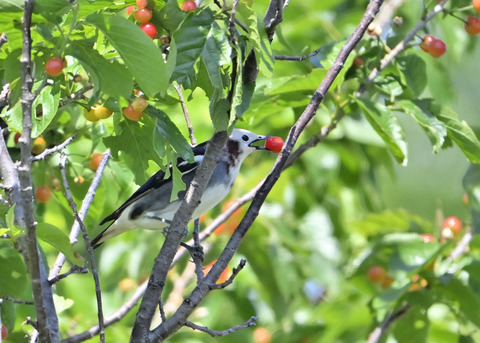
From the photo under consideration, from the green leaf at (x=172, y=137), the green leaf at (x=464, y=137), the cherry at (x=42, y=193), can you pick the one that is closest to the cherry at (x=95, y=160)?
the cherry at (x=42, y=193)

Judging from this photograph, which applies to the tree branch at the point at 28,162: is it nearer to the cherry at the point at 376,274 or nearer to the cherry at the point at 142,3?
the cherry at the point at 142,3

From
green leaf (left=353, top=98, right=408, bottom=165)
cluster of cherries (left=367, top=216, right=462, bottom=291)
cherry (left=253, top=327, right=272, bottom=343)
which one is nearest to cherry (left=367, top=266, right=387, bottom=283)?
cluster of cherries (left=367, top=216, right=462, bottom=291)

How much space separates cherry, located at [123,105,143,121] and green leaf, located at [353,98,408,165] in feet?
4.73

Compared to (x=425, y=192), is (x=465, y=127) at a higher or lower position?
higher

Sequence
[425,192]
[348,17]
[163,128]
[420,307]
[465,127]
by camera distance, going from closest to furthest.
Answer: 1. [163,128]
2. [465,127]
3. [420,307]
4. [348,17]
5. [425,192]

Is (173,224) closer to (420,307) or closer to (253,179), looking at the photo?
(420,307)

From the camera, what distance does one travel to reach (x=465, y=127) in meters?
3.79

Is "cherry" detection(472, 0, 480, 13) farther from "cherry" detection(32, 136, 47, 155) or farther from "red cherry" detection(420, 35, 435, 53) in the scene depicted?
"cherry" detection(32, 136, 47, 155)

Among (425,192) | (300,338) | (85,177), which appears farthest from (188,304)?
(425,192)

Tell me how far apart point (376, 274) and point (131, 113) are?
288 centimetres

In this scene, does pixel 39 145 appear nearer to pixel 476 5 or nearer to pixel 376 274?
pixel 476 5

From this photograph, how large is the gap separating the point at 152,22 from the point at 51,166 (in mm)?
1283

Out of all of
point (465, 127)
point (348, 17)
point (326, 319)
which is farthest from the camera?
point (348, 17)

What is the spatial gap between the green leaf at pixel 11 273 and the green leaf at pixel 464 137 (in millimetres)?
2131
